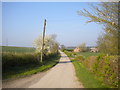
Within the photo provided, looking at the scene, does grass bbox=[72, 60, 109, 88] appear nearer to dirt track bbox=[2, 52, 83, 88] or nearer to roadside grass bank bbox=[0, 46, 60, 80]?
dirt track bbox=[2, 52, 83, 88]

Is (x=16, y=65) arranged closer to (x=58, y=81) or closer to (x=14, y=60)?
(x=14, y=60)

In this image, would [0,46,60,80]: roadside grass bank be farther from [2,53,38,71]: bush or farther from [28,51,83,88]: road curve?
[28,51,83,88]: road curve

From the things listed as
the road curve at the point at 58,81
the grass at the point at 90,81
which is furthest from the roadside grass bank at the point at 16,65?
the grass at the point at 90,81

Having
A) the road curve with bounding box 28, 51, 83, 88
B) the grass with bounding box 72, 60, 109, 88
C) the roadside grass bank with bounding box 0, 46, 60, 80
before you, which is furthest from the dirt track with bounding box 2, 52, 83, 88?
the roadside grass bank with bounding box 0, 46, 60, 80

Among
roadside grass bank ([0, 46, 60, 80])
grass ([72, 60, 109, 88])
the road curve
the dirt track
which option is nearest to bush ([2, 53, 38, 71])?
roadside grass bank ([0, 46, 60, 80])

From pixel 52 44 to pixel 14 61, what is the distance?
3051cm

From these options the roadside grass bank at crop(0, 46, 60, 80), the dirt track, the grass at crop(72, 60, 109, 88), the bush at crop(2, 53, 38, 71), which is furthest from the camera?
the bush at crop(2, 53, 38, 71)

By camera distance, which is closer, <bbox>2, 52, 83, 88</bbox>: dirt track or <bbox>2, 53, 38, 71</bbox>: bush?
<bbox>2, 52, 83, 88</bbox>: dirt track

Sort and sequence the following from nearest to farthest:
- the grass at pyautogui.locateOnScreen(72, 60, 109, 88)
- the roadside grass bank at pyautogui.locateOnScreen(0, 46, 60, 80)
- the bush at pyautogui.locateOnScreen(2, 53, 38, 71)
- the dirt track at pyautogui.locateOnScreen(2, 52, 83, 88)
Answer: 1. the grass at pyautogui.locateOnScreen(72, 60, 109, 88)
2. the dirt track at pyautogui.locateOnScreen(2, 52, 83, 88)
3. the roadside grass bank at pyautogui.locateOnScreen(0, 46, 60, 80)
4. the bush at pyautogui.locateOnScreen(2, 53, 38, 71)

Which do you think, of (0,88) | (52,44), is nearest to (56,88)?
(0,88)

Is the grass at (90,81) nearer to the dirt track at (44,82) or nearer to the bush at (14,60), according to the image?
the dirt track at (44,82)

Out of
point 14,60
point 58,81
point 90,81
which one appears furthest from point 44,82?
point 14,60

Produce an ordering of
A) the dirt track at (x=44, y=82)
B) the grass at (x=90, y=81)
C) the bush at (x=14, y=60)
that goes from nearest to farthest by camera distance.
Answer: the grass at (x=90, y=81) → the dirt track at (x=44, y=82) → the bush at (x=14, y=60)

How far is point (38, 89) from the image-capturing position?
541 centimetres
